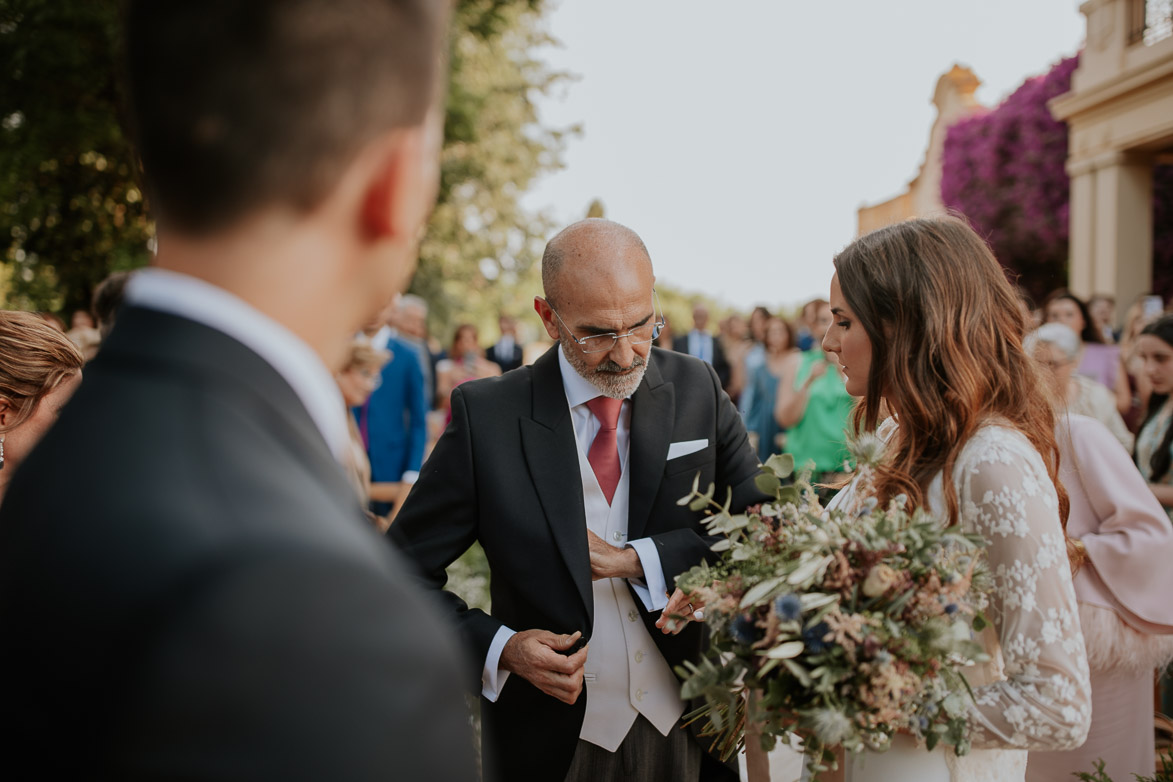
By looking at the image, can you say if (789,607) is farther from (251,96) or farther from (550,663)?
(251,96)

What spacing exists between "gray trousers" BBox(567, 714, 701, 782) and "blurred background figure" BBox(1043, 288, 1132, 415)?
6.14m

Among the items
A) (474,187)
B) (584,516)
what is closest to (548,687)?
(584,516)

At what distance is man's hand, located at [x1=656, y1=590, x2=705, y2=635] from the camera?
6.98ft

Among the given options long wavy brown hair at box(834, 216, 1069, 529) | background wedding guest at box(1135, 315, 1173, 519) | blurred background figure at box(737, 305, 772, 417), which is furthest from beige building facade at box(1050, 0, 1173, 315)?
long wavy brown hair at box(834, 216, 1069, 529)

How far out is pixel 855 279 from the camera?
2.32 metres

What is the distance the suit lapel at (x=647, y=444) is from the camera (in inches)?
107

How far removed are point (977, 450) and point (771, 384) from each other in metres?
7.87

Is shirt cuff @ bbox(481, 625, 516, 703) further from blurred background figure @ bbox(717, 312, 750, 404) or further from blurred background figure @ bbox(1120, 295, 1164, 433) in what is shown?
blurred background figure @ bbox(717, 312, 750, 404)

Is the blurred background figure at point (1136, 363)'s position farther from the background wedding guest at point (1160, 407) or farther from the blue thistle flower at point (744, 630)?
the blue thistle flower at point (744, 630)

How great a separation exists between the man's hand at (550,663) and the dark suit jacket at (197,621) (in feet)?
5.62

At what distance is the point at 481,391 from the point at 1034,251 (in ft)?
77.5

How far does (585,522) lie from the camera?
8.68 ft

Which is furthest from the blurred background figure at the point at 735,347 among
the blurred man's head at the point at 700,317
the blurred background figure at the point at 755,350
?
the blurred background figure at the point at 755,350

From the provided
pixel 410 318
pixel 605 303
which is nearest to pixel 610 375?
pixel 605 303
